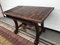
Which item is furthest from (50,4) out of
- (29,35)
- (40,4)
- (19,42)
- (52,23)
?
(19,42)

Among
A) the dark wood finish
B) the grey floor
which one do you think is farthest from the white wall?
the dark wood finish

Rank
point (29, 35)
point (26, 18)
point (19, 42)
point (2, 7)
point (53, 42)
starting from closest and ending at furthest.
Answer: point (26, 18) → point (53, 42) → point (19, 42) → point (29, 35) → point (2, 7)

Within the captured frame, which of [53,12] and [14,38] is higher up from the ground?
[53,12]

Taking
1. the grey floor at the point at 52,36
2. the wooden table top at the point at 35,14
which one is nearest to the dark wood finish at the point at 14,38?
the grey floor at the point at 52,36

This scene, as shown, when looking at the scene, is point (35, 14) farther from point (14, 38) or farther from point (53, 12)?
point (14, 38)

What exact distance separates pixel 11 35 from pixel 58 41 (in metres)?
1.13

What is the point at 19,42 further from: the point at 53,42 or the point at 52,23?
the point at 52,23

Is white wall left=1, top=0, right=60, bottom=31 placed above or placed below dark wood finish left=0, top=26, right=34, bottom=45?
above

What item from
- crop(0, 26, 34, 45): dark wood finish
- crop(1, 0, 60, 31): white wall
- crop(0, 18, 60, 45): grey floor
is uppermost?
crop(1, 0, 60, 31): white wall

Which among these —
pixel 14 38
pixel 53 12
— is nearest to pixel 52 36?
pixel 53 12

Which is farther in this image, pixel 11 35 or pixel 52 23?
pixel 11 35

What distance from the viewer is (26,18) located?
4.36 feet

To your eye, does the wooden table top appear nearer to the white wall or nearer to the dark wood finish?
the white wall

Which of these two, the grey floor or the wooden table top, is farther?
the grey floor
